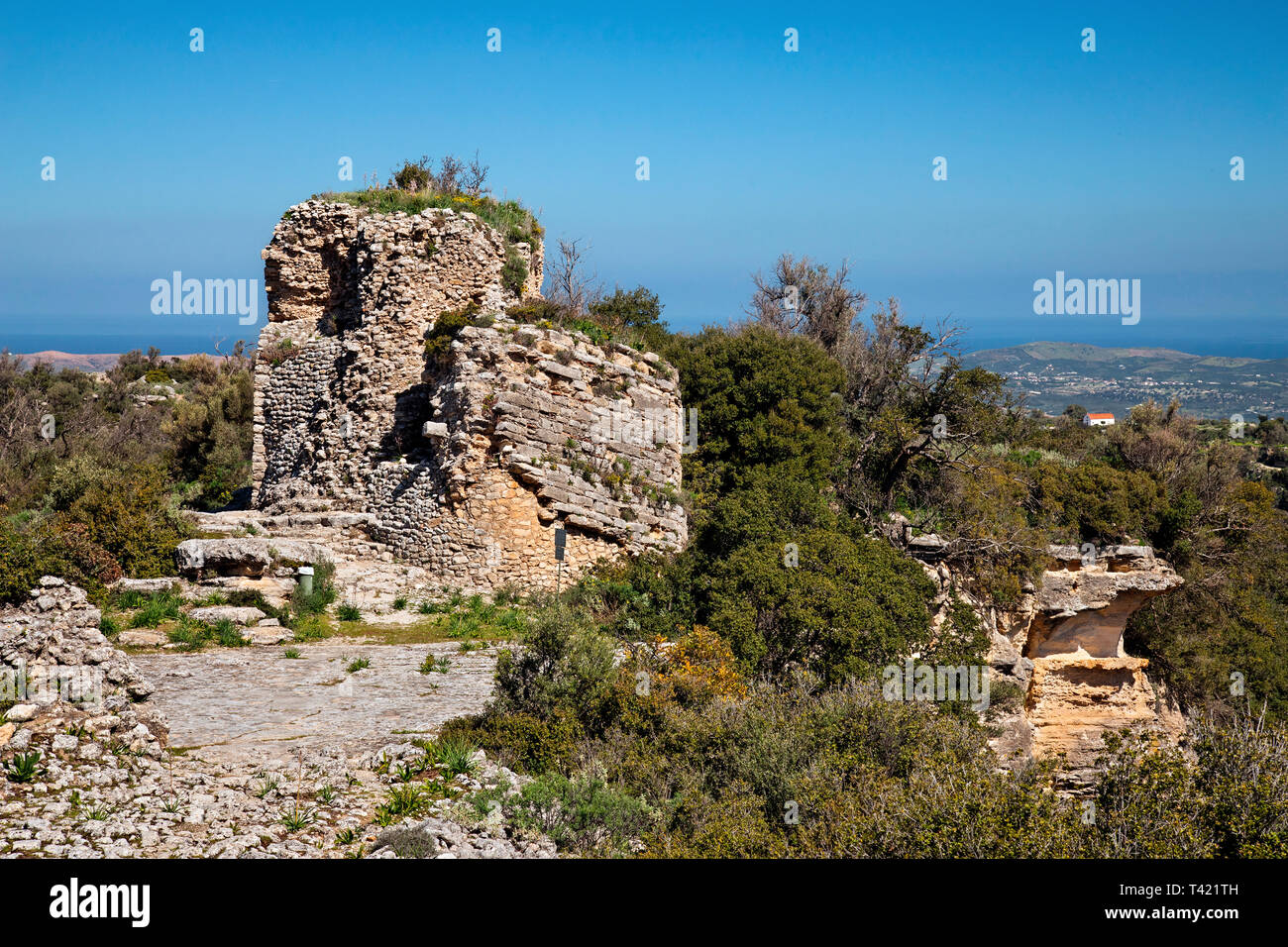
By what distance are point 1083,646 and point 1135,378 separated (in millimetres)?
54718

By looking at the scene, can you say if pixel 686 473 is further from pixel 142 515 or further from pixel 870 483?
pixel 142 515

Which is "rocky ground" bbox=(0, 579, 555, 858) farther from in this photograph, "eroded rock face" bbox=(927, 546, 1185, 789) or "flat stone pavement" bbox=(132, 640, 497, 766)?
"eroded rock face" bbox=(927, 546, 1185, 789)

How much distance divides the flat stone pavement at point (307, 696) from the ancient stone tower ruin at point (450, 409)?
11.0 feet

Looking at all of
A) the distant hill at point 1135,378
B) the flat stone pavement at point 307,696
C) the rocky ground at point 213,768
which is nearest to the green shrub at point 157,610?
the flat stone pavement at point 307,696

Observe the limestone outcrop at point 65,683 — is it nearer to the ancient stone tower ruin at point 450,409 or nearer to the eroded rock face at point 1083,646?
the ancient stone tower ruin at point 450,409

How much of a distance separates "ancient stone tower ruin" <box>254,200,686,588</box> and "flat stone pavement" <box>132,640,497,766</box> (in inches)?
132

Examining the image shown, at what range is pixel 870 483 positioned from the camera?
2053 centimetres

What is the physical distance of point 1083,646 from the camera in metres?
18.1

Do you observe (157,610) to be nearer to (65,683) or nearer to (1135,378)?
(65,683)

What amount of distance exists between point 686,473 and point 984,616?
6909 millimetres

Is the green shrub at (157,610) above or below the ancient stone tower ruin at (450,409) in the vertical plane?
below

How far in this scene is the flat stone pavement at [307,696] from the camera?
346 inches

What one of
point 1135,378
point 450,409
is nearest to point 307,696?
point 450,409

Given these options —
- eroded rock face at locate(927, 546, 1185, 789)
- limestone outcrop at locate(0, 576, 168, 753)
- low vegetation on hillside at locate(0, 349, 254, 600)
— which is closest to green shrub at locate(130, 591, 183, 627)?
low vegetation on hillside at locate(0, 349, 254, 600)
